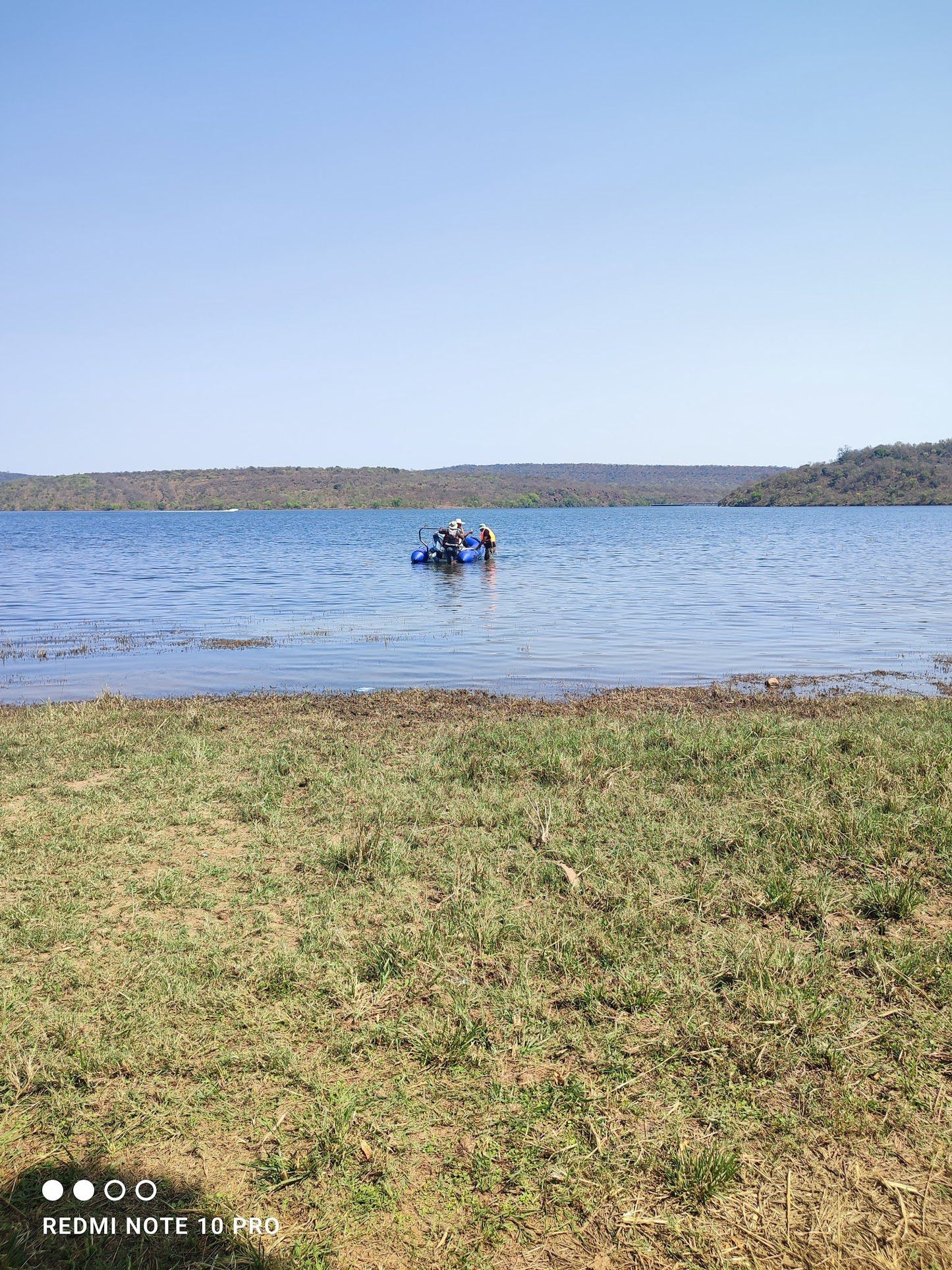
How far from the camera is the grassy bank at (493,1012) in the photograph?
2902mm

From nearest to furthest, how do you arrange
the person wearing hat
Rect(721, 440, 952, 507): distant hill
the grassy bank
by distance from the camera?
the grassy bank
the person wearing hat
Rect(721, 440, 952, 507): distant hill

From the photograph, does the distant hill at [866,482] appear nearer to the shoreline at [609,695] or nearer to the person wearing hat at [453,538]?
the person wearing hat at [453,538]

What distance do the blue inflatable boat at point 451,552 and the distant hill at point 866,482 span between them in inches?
5013

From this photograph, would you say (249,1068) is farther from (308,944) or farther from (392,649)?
(392,649)

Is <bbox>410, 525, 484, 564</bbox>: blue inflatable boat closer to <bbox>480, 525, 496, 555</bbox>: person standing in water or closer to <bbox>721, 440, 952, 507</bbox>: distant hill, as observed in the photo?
<bbox>480, 525, 496, 555</bbox>: person standing in water

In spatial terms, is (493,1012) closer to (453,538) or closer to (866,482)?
(453,538)

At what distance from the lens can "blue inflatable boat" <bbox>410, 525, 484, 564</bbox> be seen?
38.3 meters

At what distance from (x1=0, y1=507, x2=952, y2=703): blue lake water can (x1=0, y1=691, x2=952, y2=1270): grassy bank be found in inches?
282

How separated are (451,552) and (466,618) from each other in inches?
634

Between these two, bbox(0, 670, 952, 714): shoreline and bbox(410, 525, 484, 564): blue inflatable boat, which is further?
bbox(410, 525, 484, 564): blue inflatable boat

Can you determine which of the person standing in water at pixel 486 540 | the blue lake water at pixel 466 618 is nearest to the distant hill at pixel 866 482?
the blue lake water at pixel 466 618

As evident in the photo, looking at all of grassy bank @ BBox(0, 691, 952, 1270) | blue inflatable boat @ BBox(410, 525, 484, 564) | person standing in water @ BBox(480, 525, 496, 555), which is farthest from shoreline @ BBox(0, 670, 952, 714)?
person standing in water @ BBox(480, 525, 496, 555)

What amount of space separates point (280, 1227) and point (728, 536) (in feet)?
244

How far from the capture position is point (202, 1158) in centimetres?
312
